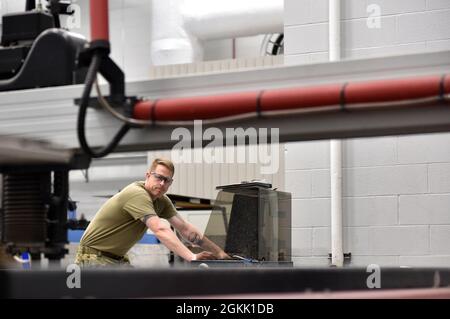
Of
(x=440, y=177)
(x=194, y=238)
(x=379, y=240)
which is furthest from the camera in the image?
(x=379, y=240)

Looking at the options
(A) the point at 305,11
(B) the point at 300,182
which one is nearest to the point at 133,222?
(B) the point at 300,182

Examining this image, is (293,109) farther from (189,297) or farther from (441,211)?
(441,211)

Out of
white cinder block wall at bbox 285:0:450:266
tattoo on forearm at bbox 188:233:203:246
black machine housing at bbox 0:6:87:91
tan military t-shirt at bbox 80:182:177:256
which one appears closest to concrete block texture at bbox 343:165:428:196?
white cinder block wall at bbox 285:0:450:266

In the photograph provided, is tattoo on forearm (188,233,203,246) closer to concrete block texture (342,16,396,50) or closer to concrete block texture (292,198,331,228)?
concrete block texture (292,198,331,228)

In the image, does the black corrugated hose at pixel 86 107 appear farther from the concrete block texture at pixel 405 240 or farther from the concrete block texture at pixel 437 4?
the concrete block texture at pixel 437 4

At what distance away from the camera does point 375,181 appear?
7.45 ft

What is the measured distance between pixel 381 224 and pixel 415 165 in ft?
0.80

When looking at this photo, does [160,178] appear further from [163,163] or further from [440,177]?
[440,177]

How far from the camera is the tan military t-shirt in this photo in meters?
1.20

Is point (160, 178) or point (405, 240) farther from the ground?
point (160, 178)

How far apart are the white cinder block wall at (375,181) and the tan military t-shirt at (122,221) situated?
1.00 metres

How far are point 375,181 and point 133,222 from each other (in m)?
1.21

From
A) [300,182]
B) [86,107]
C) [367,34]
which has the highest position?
[367,34]

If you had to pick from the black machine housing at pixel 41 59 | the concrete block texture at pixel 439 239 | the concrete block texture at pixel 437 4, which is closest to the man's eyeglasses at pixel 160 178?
the black machine housing at pixel 41 59
